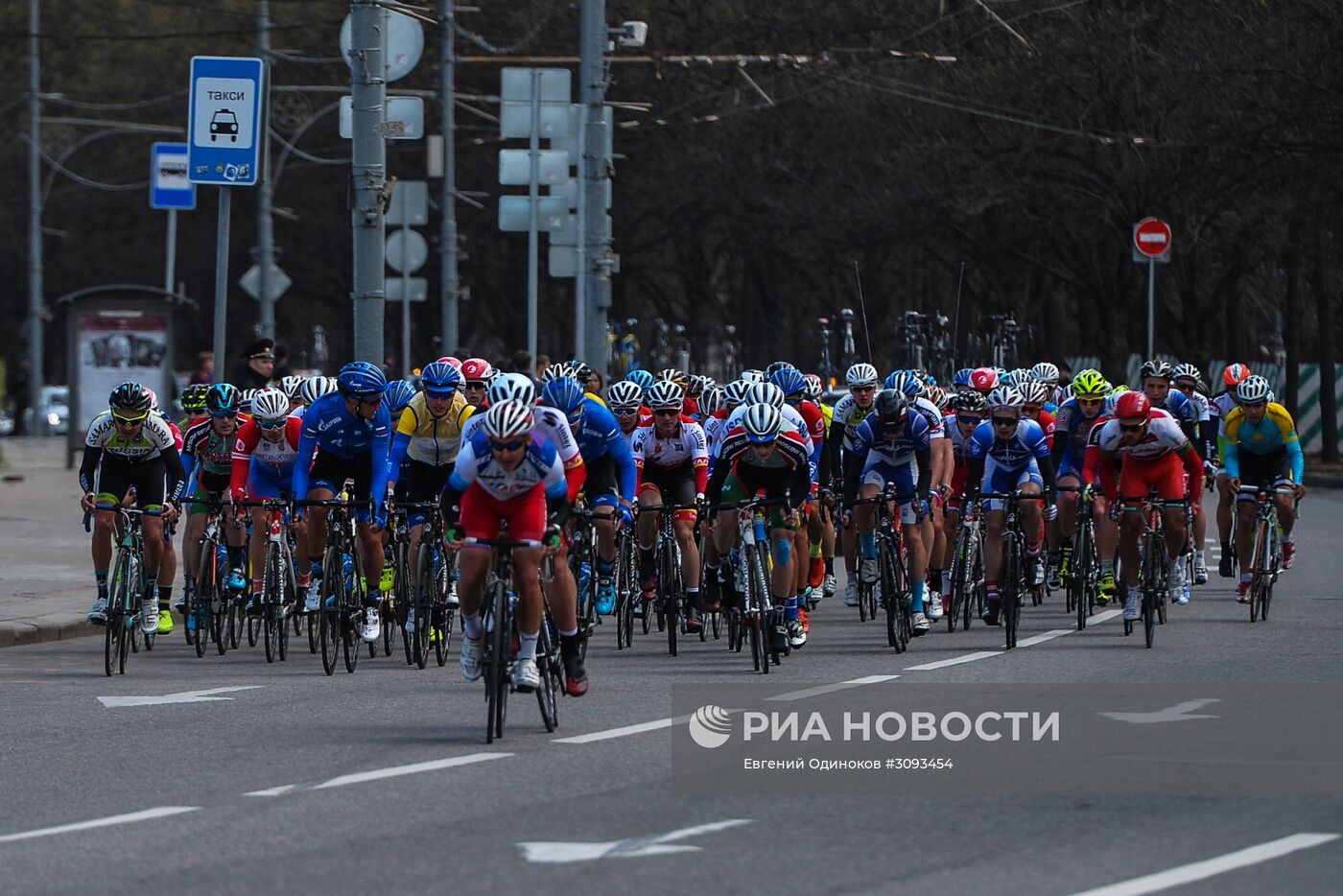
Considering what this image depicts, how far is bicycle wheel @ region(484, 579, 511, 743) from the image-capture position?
11.3 metres

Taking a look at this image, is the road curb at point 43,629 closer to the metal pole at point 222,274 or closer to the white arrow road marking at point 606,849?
the metal pole at point 222,274

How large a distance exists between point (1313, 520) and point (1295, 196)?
17.1 feet

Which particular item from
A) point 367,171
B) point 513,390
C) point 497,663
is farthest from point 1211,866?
point 367,171

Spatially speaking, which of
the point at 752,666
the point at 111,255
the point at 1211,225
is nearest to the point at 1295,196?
the point at 1211,225

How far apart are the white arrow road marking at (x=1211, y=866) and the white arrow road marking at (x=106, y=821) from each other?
353 cm

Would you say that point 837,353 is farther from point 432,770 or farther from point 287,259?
point 432,770

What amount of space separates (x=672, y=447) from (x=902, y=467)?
1531mm

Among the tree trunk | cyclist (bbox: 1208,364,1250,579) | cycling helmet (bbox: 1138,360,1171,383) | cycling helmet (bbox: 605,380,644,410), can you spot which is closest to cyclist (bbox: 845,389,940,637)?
cycling helmet (bbox: 605,380,644,410)

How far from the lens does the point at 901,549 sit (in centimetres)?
1692

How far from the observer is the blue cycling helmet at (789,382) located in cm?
1886

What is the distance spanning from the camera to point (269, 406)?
16.3 meters

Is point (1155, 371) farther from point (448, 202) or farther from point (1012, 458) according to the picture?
point (448, 202)

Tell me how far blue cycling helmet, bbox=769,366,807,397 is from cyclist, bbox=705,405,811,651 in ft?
11.5

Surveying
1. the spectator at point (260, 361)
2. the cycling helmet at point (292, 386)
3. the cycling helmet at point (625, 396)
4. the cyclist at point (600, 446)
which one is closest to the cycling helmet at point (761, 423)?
the cyclist at point (600, 446)
